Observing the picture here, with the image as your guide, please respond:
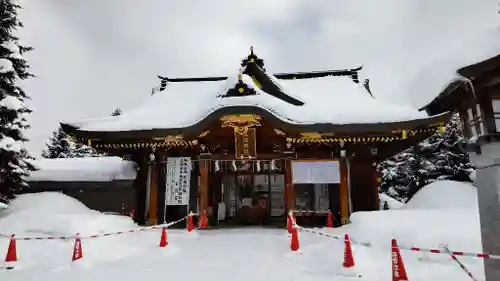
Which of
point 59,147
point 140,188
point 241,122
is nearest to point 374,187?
point 241,122

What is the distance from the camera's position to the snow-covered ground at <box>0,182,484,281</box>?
738 cm

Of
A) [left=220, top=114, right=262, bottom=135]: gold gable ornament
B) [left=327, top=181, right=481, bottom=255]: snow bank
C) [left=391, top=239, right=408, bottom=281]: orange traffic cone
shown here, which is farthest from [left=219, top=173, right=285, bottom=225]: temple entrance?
[left=391, top=239, right=408, bottom=281]: orange traffic cone

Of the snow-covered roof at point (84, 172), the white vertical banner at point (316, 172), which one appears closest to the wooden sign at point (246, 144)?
the white vertical banner at point (316, 172)

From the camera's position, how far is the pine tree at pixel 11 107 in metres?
12.2

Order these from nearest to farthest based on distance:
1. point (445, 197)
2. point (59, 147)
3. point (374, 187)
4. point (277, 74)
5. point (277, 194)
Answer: point (445, 197), point (374, 187), point (277, 194), point (277, 74), point (59, 147)

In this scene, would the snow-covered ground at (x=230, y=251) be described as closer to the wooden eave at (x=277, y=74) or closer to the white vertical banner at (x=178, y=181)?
the white vertical banner at (x=178, y=181)

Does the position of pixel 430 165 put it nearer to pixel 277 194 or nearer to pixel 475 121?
pixel 277 194

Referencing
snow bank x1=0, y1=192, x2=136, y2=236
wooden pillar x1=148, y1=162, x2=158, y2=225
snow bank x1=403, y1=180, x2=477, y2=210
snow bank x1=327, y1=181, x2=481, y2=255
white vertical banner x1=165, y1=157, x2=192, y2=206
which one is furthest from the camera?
wooden pillar x1=148, y1=162, x2=158, y2=225

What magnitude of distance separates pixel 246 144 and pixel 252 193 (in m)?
4.12

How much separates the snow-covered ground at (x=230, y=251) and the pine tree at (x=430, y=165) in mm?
14763

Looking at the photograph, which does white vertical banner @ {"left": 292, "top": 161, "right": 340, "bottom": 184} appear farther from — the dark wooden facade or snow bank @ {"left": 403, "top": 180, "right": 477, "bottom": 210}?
the dark wooden facade

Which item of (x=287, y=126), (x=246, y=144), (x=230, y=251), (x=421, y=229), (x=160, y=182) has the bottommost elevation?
(x=230, y=251)

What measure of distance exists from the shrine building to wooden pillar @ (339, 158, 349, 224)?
39 millimetres

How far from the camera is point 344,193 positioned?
14.1 meters
